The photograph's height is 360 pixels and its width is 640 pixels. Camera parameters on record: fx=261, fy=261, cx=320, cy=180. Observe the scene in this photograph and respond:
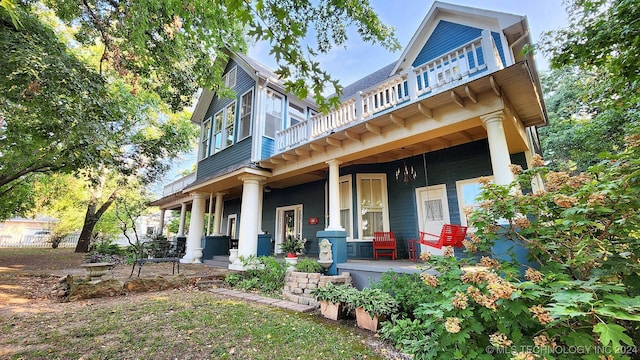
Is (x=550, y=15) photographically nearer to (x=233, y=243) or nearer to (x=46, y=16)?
(x=233, y=243)

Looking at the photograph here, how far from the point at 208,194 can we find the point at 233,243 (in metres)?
2.28

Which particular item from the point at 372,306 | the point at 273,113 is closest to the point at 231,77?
the point at 273,113

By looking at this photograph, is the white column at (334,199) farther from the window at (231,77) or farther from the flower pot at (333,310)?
the window at (231,77)

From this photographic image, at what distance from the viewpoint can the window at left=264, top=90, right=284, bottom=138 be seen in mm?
8664

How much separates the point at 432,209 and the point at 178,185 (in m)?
13.2

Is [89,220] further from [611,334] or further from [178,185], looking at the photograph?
[611,334]

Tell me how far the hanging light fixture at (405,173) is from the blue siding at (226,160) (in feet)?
14.9

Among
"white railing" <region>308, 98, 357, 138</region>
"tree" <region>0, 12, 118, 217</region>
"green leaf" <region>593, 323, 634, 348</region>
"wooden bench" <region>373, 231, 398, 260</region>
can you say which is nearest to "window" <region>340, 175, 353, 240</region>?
"wooden bench" <region>373, 231, 398, 260</region>

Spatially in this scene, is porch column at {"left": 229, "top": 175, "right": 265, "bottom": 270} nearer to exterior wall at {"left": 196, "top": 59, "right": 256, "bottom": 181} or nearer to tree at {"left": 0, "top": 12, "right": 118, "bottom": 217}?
exterior wall at {"left": 196, "top": 59, "right": 256, "bottom": 181}

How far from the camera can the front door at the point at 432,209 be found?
6613 mm

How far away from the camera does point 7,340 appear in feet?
A: 10.2

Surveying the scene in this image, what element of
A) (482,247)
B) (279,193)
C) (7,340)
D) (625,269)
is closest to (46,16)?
(279,193)

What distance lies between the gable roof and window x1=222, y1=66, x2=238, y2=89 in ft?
19.9

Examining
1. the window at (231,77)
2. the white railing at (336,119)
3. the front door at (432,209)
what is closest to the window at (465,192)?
the front door at (432,209)
